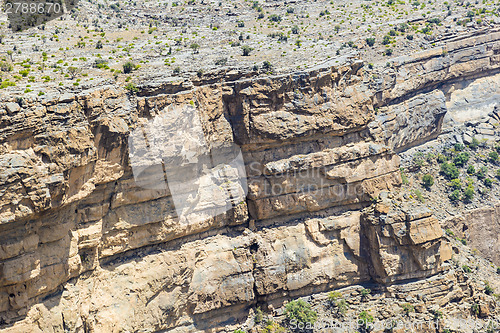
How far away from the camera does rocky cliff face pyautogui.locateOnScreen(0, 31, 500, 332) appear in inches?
2037

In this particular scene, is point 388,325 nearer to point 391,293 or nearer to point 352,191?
point 391,293

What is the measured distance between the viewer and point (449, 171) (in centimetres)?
8338

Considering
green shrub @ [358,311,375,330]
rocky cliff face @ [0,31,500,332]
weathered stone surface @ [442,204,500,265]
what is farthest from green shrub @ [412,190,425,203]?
green shrub @ [358,311,375,330]

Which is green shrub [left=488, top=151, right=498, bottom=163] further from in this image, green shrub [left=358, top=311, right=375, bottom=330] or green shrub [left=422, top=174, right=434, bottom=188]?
green shrub [left=358, top=311, right=375, bottom=330]

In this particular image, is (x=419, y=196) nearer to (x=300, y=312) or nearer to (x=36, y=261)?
(x=300, y=312)

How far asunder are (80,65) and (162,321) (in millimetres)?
23722

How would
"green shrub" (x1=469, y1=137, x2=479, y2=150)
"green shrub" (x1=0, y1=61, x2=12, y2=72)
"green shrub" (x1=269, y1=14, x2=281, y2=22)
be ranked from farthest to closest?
1. "green shrub" (x1=469, y1=137, x2=479, y2=150)
2. "green shrub" (x1=269, y1=14, x2=281, y2=22)
3. "green shrub" (x1=0, y1=61, x2=12, y2=72)

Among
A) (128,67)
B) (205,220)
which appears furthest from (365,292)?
(128,67)

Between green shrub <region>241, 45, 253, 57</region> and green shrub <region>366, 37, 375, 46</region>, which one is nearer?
green shrub <region>241, 45, 253, 57</region>

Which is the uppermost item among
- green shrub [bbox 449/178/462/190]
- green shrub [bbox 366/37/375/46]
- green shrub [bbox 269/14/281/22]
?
green shrub [bbox 269/14/281/22]

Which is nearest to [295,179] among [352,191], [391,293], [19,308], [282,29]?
[352,191]

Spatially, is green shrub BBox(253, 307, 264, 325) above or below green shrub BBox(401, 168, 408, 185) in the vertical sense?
below

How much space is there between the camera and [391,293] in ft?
226

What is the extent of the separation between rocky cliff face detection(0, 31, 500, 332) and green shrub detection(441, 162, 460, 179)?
14608 mm
